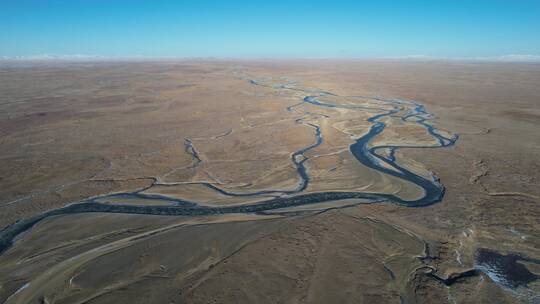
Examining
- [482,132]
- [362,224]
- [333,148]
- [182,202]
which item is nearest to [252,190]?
[182,202]

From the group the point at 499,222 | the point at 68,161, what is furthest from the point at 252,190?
the point at 68,161

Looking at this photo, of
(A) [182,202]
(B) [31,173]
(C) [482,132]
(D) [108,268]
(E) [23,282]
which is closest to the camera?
(E) [23,282]

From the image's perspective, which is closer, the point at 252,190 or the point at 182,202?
the point at 182,202

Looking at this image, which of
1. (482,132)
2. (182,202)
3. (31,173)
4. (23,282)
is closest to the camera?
(23,282)

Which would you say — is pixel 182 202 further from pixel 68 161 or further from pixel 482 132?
pixel 482 132

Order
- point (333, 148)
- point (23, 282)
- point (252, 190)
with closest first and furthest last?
point (23, 282)
point (252, 190)
point (333, 148)

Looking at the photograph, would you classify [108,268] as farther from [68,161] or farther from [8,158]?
[8,158]
